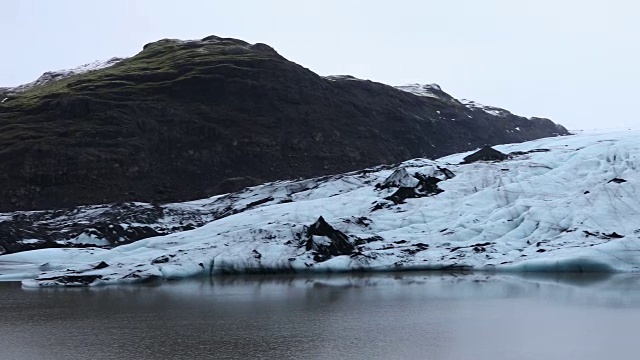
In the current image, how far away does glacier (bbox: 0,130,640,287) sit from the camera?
27391mm

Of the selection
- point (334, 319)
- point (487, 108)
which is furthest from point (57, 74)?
point (334, 319)

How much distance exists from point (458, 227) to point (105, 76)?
43415 mm

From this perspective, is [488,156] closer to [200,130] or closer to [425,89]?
[200,130]

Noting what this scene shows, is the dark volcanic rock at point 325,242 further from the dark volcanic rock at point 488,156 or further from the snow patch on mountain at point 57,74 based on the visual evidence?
the snow patch on mountain at point 57,74

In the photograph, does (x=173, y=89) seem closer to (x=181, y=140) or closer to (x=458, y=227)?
(x=181, y=140)

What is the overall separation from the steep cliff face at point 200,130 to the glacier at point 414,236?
1534 centimetres

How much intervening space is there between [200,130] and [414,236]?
27875mm

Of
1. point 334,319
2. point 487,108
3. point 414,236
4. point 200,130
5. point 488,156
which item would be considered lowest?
point 334,319

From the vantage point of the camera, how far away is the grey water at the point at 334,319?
13875mm

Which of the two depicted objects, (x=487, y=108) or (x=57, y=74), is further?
(x=57, y=74)

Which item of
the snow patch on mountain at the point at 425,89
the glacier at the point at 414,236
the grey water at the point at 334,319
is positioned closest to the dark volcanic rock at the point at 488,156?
the glacier at the point at 414,236

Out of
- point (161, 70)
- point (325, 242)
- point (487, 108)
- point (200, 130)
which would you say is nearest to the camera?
point (325, 242)

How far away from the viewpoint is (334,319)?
57.1 feet

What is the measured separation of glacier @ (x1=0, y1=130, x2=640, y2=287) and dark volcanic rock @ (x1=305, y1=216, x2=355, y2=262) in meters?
0.04
